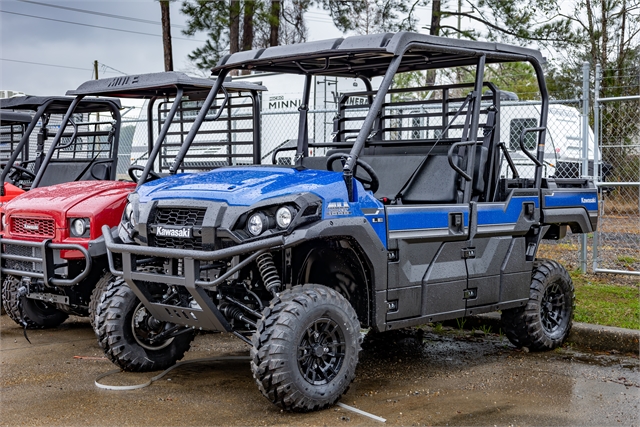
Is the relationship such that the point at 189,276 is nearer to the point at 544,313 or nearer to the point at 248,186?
the point at 248,186

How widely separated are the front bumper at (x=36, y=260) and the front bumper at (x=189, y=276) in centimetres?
103

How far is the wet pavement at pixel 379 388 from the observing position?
205 inches

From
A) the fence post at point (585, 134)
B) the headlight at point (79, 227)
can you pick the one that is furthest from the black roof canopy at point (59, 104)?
the fence post at point (585, 134)

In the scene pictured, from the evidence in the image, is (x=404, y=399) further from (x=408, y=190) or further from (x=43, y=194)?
(x=43, y=194)

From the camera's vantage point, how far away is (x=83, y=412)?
5324mm

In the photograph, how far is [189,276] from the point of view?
17.0ft

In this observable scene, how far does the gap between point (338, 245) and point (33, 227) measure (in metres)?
3.07

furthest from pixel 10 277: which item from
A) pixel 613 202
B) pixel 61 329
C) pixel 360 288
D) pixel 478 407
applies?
pixel 613 202

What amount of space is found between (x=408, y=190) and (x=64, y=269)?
2.89m

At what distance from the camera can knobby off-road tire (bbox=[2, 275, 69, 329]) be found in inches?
323

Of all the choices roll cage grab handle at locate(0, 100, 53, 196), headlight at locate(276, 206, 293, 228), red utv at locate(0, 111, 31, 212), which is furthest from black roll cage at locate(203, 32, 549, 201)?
red utv at locate(0, 111, 31, 212)

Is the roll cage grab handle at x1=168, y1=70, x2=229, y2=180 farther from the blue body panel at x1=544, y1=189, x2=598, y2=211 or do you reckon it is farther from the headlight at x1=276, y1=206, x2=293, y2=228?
the blue body panel at x1=544, y1=189, x2=598, y2=211

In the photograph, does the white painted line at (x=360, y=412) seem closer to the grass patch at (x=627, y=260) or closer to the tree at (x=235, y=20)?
the grass patch at (x=627, y=260)

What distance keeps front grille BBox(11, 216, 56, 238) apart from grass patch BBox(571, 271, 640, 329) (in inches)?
185
